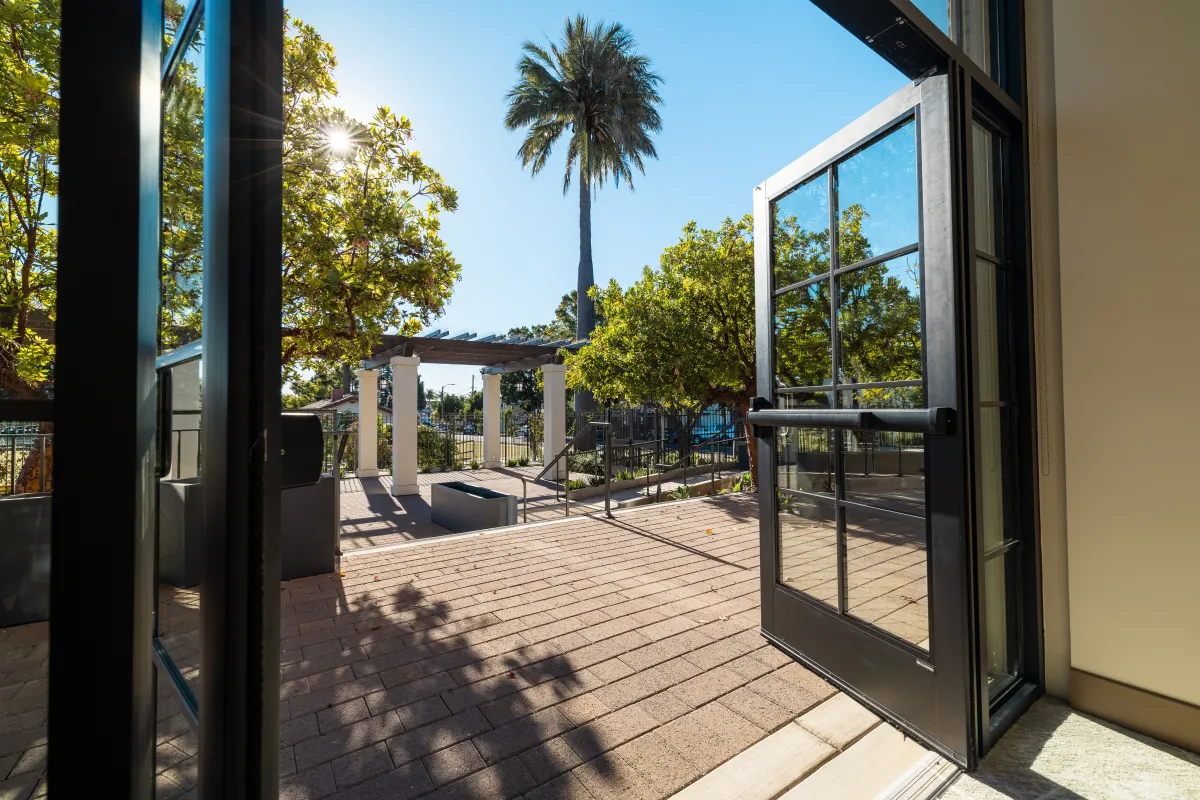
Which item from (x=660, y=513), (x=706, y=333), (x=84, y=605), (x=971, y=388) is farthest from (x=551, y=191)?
(x=84, y=605)

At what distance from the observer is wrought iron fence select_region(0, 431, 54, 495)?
494mm

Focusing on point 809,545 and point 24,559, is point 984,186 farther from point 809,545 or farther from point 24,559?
point 24,559

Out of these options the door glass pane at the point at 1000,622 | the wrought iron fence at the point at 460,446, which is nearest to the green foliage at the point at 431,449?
the wrought iron fence at the point at 460,446

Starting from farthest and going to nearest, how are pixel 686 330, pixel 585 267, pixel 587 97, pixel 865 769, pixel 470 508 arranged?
pixel 585 267 < pixel 587 97 < pixel 686 330 < pixel 470 508 < pixel 865 769

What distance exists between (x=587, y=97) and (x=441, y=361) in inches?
354

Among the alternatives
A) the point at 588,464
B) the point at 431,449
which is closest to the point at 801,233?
the point at 588,464

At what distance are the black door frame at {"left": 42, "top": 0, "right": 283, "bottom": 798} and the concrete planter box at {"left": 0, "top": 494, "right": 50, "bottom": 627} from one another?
0.02 m

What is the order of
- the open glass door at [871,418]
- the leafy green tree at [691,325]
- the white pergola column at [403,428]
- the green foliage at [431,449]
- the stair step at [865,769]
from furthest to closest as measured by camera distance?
the green foliage at [431,449] < the white pergola column at [403,428] < the leafy green tree at [691,325] < the open glass door at [871,418] < the stair step at [865,769]

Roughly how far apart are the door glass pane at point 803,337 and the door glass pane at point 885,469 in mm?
328

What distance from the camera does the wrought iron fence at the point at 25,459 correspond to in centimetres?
49

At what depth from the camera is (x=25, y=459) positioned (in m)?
0.57

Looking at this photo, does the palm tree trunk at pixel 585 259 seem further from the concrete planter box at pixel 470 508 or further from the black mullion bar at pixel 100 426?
the black mullion bar at pixel 100 426

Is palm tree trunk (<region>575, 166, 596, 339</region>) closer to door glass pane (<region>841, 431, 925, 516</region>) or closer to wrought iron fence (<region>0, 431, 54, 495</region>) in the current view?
door glass pane (<region>841, 431, 925, 516</region>)

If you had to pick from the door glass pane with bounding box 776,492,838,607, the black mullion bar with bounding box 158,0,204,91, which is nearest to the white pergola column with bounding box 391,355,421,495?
the door glass pane with bounding box 776,492,838,607
